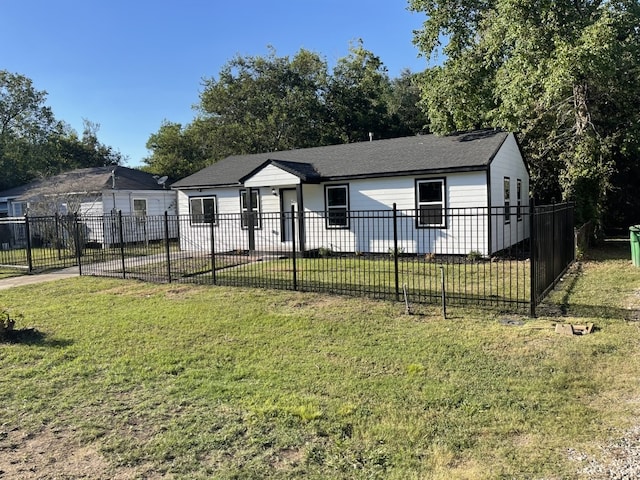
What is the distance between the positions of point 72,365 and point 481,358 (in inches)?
181

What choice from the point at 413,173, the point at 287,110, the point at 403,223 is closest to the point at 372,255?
the point at 403,223

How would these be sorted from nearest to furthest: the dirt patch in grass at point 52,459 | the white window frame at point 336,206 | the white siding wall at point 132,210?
the dirt patch in grass at point 52,459, the white window frame at point 336,206, the white siding wall at point 132,210

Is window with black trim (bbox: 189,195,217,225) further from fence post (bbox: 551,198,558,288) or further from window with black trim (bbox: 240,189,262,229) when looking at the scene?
fence post (bbox: 551,198,558,288)

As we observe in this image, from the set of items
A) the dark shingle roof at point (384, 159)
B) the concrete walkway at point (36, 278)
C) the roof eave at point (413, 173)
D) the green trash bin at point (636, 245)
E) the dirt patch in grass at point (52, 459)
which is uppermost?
the dark shingle roof at point (384, 159)

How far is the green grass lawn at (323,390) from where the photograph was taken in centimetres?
331

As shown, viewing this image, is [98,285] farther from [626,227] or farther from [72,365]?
[626,227]

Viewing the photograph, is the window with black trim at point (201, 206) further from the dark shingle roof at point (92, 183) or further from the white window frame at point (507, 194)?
the white window frame at point (507, 194)

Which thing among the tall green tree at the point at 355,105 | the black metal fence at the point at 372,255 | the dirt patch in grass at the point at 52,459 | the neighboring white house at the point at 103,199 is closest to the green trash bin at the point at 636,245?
the black metal fence at the point at 372,255

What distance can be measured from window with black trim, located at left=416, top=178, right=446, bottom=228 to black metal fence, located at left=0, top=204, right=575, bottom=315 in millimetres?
95

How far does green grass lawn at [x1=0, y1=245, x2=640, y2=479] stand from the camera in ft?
10.9

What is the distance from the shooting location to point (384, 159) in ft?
49.8

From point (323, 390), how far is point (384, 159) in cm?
1161

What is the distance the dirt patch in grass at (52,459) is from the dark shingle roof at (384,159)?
11339mm

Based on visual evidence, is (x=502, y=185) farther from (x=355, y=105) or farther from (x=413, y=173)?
(x=355, y=105)
